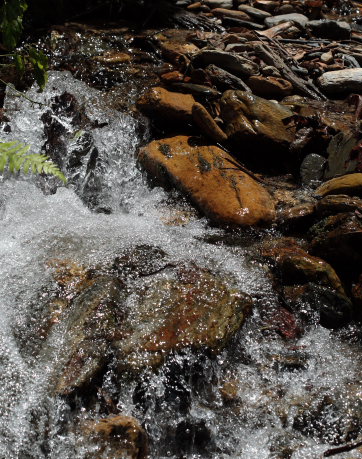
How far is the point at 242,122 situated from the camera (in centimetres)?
462

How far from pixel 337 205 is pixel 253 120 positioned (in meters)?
1.39

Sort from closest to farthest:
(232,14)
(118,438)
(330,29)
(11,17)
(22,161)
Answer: (118,438) → (22,161) → (11,17) → (330,29) → (232,14)

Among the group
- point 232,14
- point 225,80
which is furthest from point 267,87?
point 232,14

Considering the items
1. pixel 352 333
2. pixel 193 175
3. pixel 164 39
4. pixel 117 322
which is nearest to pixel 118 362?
pixel 117 322

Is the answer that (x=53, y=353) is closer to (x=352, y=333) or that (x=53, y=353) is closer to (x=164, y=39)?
(x=352, y=333)

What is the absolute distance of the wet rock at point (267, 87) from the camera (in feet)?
17.8

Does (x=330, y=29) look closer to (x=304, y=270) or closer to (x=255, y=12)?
(x=255, y=12)

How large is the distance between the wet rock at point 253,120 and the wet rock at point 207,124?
A: 0.10m

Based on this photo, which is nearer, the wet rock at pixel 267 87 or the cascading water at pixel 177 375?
the cascading water at pixel 177 375

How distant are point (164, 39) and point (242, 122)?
8.61ft

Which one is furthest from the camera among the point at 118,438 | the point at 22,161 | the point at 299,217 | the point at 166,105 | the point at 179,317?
the point at 166,105

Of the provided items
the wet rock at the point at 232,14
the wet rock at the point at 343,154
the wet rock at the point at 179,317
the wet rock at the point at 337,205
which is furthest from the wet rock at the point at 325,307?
the wet rock at the point at 232,14

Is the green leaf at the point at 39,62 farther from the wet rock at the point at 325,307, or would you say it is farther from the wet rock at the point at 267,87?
the wet rock at the point at 267,87

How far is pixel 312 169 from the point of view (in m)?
4.57
